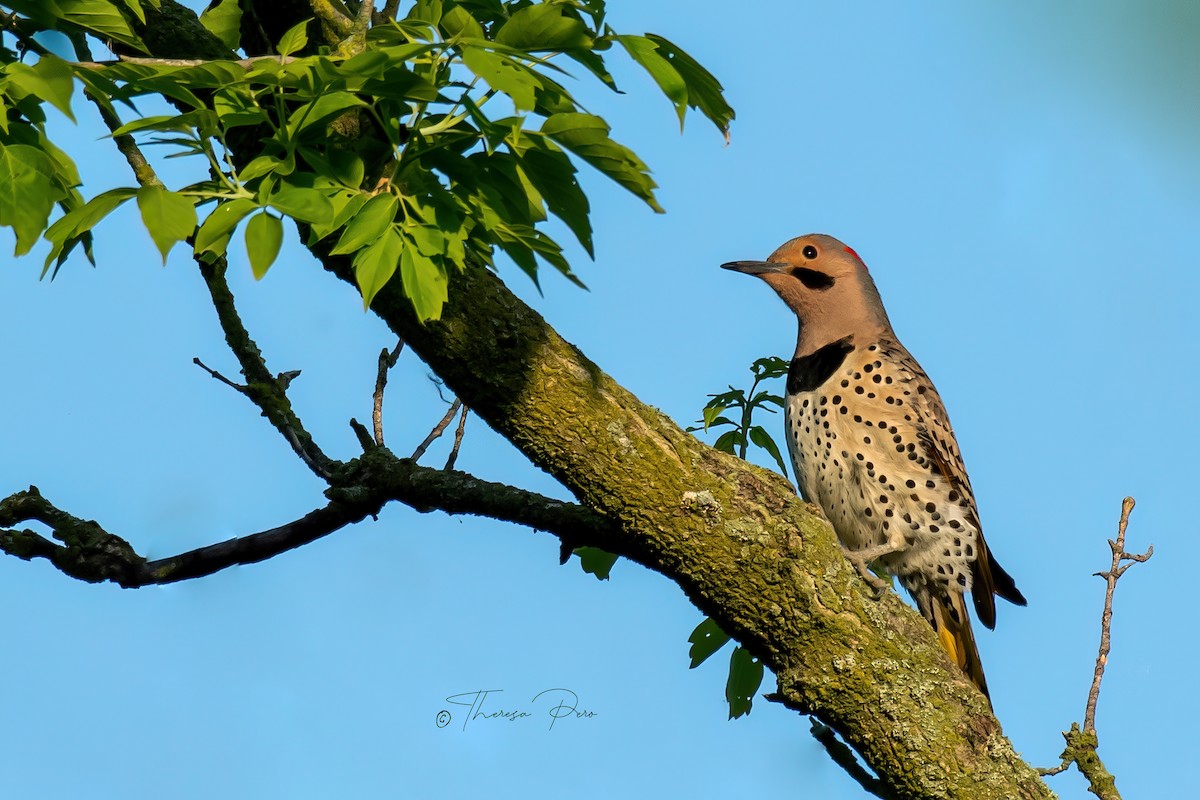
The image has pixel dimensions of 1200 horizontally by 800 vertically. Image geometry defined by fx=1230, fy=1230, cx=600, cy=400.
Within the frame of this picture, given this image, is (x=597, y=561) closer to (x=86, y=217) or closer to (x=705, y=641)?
(x=705, y=641)

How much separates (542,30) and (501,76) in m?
0.24

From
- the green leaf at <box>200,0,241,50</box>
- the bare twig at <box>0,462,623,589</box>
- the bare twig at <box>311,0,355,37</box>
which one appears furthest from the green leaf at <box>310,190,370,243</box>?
the bare twig at <box>0,462,623,589</box>

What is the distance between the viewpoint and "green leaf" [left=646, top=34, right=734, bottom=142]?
2768mm

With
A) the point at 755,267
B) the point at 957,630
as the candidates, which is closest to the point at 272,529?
the point at 755,267

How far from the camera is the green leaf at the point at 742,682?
409cm

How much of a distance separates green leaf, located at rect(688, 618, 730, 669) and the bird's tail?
1514 mm

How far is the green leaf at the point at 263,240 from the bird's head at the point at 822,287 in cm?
354

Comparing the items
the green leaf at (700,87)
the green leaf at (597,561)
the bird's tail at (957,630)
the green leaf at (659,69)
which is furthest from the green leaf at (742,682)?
the green leaf at (659,69)

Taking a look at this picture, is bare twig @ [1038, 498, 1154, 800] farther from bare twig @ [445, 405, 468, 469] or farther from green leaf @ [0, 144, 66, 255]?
green leaf @ [0, 144, 66, 255]

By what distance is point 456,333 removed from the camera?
315 cm

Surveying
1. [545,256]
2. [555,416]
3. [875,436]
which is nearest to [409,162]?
[545,256]

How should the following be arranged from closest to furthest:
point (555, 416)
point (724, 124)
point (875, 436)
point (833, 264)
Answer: point (724, 124) → point (555, 416) → point (875, 436) → point (833, 264)

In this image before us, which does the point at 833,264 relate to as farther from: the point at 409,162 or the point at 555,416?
the point at 409,162

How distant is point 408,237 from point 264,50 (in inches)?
56.0
